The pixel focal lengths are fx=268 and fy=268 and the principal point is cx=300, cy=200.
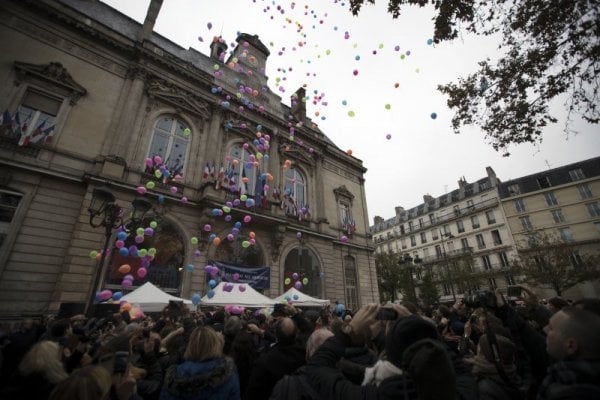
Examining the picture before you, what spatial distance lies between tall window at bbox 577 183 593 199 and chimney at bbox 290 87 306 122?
33914 millimetres

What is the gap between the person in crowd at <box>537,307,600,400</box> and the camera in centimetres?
135

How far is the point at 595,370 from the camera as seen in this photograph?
137cm

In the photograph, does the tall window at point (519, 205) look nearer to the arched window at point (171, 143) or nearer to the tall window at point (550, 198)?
the tall window at point (550, 198)

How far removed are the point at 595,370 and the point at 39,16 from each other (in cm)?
1670

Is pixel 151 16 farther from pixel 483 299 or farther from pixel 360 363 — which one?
pixel 483 299

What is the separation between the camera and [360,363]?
1.88m

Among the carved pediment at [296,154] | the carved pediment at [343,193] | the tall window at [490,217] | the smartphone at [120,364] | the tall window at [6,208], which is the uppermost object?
the tall window at [490,217]

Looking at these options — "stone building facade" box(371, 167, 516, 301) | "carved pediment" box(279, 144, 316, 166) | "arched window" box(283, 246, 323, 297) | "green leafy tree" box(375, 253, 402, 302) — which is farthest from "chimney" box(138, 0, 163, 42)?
"green leafy tree" box(375, 253, 402, 302)

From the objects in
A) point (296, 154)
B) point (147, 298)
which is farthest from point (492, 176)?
point (147, 298)

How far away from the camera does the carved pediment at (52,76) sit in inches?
375

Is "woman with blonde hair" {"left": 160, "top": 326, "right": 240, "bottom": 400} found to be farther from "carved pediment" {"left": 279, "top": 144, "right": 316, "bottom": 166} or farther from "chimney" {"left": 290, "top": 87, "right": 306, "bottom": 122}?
"chimney" {"left": 290, "top": 87, "right": 306, "bottom": 122}

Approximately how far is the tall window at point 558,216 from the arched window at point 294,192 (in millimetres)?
33148

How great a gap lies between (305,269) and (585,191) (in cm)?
3594

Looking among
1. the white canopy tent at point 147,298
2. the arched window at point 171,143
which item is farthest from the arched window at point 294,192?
Result: the white canopy tent at point 147,298
